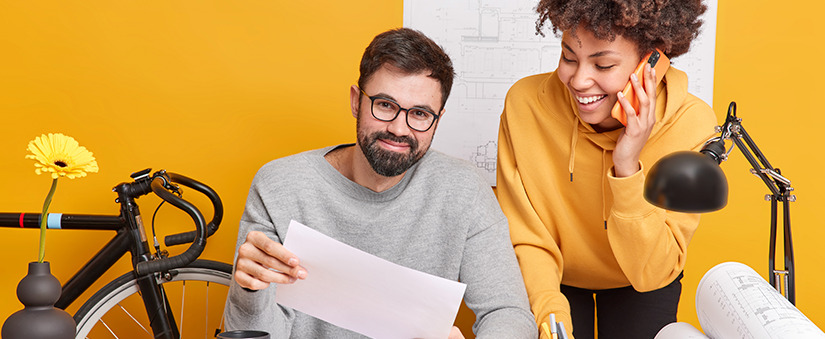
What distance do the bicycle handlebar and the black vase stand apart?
0.84m

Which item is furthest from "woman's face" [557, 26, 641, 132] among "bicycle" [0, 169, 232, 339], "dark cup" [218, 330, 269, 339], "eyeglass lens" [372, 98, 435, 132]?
"bicycle" [0, 169, 232, 339]

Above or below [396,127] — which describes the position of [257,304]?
below

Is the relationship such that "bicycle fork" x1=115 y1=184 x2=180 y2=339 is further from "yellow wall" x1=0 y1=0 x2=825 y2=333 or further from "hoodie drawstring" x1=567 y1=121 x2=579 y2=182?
"hoodie drawstring" x1=567 y1=121 x2=579 y2=182

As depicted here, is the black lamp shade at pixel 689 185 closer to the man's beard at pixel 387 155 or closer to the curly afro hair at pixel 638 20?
the curly afro hair at pixel 638 20

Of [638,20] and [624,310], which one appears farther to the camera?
[624,310]

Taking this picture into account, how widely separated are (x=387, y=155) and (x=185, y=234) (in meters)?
0.93

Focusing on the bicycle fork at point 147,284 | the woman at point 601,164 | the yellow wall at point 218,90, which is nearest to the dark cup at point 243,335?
the woman at point 601,164

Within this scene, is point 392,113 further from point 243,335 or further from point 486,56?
point 486,56

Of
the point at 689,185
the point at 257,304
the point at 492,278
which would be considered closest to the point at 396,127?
the point at 492,278

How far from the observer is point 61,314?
0.95 m

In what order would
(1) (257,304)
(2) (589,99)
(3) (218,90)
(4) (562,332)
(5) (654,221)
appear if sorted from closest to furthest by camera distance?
(4) (562,332) → (1) (257,304) → (5) (654,221) → (2) (589,99) → (3) (218,90)

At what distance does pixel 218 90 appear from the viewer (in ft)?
7.70

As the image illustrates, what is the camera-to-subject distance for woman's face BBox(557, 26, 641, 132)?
4.91 feet

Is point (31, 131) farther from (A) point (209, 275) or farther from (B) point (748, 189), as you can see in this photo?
(B) point (748, 189)
